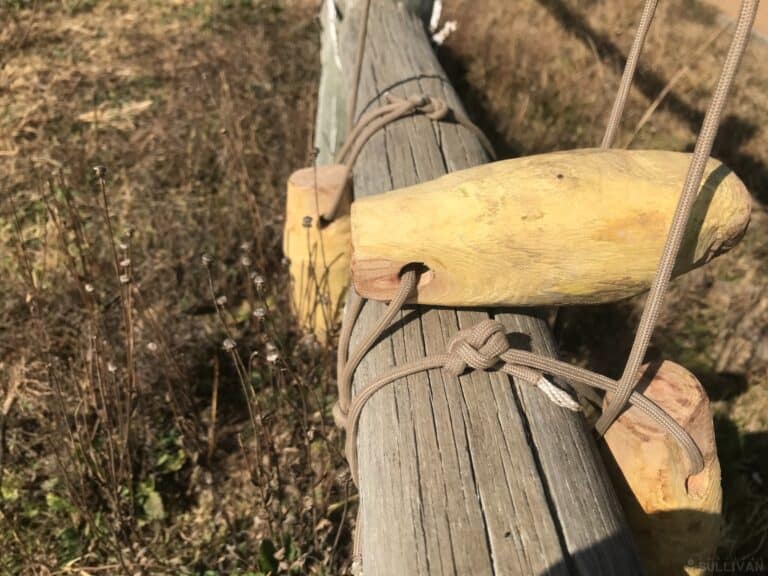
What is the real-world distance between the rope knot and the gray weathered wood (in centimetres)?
8

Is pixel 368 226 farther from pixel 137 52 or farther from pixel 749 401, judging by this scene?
pixel 137 52

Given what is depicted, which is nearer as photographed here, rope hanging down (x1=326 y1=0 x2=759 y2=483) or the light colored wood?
rope hanging down (x1=326 y1=0 x2=759 y2=483)

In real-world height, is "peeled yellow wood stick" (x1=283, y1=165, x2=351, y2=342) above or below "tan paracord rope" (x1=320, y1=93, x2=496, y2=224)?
below

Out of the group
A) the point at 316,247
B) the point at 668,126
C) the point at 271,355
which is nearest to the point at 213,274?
the point at 316,247

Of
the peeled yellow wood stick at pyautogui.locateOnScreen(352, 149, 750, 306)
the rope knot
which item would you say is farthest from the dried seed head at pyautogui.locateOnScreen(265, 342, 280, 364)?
the rope knot

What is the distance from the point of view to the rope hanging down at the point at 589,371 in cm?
110

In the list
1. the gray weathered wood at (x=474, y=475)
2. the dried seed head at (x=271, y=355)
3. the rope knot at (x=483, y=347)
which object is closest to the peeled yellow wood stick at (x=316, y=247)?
the dried seed head at (x=271, y=355)

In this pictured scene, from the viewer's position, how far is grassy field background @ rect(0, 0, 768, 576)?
211 cm

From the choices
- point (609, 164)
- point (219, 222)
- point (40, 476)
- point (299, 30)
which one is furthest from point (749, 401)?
point (299, 30)

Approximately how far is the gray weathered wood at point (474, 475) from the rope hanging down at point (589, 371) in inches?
1.8

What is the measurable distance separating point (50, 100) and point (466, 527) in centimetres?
392

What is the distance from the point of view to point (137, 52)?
14.7 feet

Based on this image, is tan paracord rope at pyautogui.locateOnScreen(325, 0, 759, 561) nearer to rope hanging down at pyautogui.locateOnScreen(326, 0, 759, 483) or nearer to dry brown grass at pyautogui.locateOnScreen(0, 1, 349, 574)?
rope hanging down at pyautogui.locateOnScreen(326, 0, 759, 483)

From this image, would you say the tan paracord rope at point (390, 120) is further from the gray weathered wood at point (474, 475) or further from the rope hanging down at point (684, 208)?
the rope hanging down at point (684, 208)
